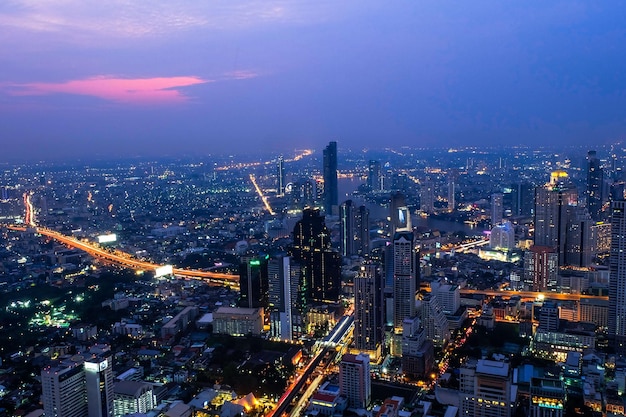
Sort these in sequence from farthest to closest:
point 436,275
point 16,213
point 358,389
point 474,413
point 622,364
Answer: point 16,213, point 436,275, point 622,364, point 358,389, point 474,413

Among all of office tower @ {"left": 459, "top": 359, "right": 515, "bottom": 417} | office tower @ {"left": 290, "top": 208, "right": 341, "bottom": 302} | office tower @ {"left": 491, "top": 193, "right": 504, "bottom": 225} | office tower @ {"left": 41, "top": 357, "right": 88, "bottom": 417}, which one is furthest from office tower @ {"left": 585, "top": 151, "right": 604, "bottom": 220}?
office tower @ {"left": 41, "top": 357, "right": 88, "bottom": 417}

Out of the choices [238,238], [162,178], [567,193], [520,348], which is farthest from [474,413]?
[162,178]

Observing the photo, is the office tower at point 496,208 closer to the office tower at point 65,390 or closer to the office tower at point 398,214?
the office tower at point 398,214

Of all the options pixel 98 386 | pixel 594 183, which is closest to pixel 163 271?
pixel 98 386

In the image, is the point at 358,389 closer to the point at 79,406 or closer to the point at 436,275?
the point at 79,406

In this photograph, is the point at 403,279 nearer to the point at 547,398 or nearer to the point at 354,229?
the point at 547,398

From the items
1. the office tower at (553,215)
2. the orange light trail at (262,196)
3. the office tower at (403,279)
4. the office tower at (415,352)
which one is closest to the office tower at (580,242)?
the office tower at (553,215)
